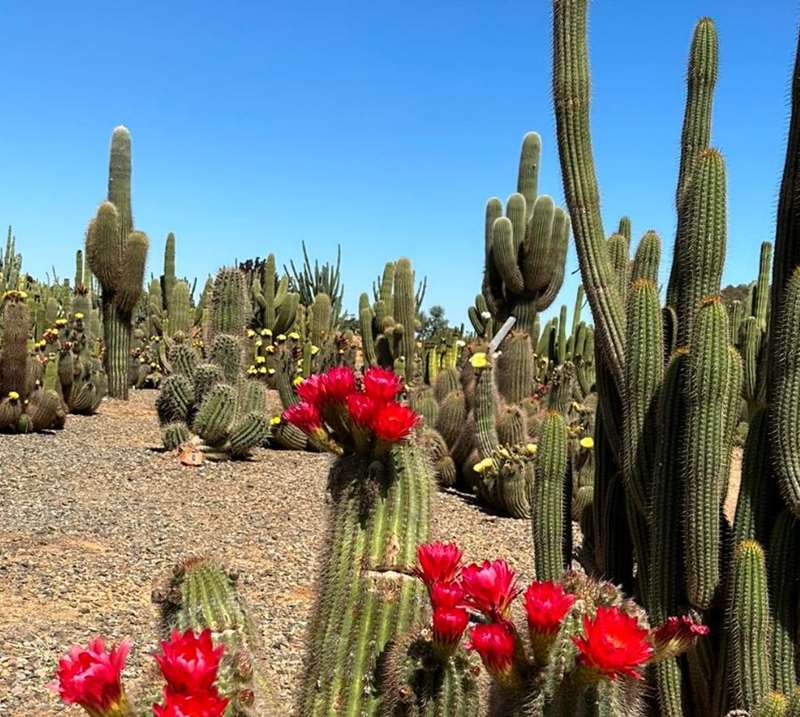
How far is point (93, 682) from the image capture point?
1.60 meters

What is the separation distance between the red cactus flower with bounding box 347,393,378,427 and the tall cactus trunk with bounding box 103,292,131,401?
41.0 ft

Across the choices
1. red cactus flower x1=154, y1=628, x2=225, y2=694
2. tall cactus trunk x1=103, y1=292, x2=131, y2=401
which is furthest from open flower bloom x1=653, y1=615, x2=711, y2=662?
tall cactus trunk x1=103, y1=292, x2=131, y2=401

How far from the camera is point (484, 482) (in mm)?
8117

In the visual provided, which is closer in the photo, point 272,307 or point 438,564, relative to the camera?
point 438,564

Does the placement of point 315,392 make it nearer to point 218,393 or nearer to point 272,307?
point 218,393

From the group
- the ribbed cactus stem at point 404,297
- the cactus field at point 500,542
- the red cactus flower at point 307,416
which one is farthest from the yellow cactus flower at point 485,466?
the red cactus flower at point 307,416

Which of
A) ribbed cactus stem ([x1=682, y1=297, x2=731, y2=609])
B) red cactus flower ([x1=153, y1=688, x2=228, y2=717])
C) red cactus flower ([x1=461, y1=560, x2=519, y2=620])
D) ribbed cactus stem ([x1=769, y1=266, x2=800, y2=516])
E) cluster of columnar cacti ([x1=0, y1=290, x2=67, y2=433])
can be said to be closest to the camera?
red cactus flower ([x1=153, y1=688, x2=228, y2=717])

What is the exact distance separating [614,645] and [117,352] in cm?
1341

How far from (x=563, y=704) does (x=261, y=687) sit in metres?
0.80

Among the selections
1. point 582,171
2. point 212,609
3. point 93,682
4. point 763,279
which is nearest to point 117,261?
point 763,279

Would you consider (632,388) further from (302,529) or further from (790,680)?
(302,529)

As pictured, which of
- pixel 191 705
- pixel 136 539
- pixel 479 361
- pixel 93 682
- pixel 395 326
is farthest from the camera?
pixel 395 326

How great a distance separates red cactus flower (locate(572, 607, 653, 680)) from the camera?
1751mm

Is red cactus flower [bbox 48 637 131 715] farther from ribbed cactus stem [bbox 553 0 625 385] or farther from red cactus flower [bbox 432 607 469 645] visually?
ribbed cactus stem [bbox 553 0 625 385]
